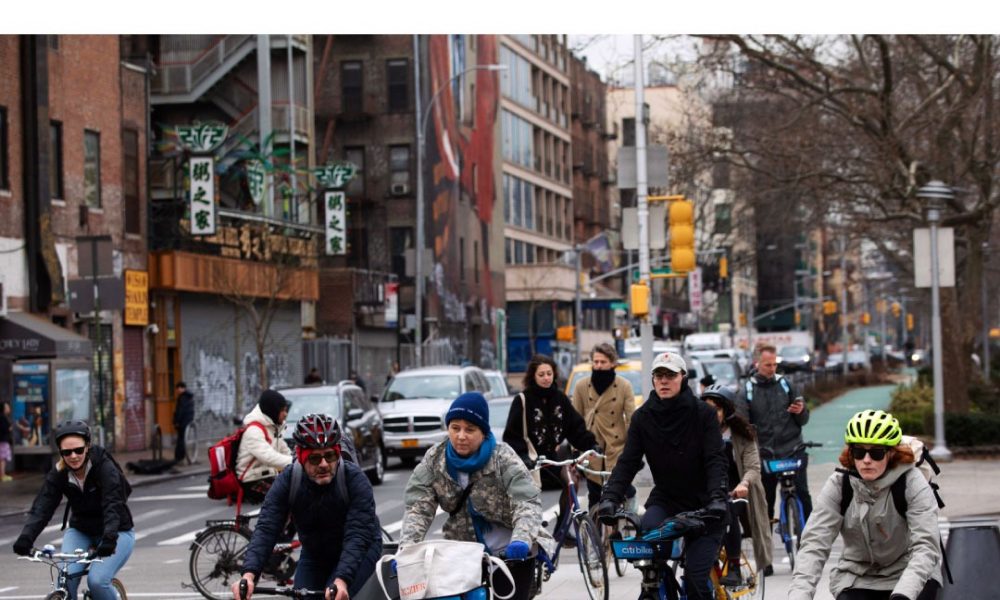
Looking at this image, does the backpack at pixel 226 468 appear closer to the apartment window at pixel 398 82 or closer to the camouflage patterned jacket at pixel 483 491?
the camouflage patterned jacket at pixel 483 491

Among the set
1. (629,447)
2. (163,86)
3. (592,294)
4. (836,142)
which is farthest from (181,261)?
(592,294)

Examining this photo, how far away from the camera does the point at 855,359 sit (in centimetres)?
10906

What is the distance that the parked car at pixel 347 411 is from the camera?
1006 inches

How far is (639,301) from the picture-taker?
2420 centimetres

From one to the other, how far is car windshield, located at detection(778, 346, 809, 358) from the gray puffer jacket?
247 feet

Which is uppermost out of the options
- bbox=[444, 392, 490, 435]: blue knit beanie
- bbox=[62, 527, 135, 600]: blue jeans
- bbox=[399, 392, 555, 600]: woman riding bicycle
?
bbox=[444, 392, 490, 435]: blue knit beanie

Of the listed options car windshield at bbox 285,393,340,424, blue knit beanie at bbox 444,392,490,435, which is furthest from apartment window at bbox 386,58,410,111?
blue knit beanie at bbox 444,392,490,435

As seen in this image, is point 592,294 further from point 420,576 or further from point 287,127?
point 420,576

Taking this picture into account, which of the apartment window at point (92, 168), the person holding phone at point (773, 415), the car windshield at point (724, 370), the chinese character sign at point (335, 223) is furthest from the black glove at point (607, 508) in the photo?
the chinese character sign at point (335, 223)

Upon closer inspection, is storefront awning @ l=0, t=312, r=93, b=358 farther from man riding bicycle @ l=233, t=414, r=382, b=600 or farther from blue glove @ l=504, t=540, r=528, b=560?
blue glove @ l=504, t=540, r=528, b=560

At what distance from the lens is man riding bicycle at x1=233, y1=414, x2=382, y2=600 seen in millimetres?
7695

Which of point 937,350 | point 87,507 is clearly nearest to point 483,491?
point 87,507

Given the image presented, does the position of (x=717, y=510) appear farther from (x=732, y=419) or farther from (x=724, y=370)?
(x=724, y=370)

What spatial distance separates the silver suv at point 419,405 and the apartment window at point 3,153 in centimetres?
948
